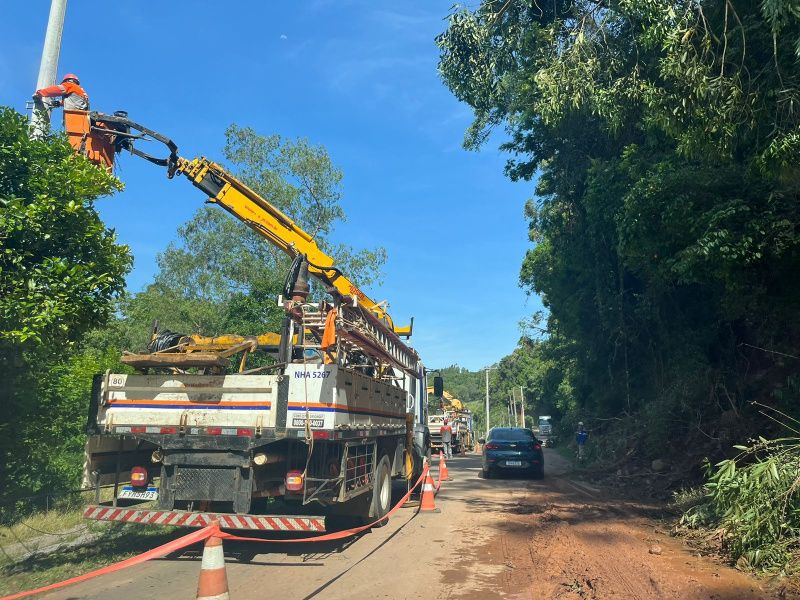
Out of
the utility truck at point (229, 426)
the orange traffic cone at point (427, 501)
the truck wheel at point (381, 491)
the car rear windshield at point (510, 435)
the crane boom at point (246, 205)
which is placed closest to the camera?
the utility truck at point (229, 426)

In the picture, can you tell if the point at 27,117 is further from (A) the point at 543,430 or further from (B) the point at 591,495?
(A) the point at 543,430

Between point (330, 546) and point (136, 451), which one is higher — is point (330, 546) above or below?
below

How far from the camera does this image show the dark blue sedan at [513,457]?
17.6 metres

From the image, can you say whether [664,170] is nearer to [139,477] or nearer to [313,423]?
[313,423]

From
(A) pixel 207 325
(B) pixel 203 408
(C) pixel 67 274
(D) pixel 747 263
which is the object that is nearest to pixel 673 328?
(D) pixel 747 263

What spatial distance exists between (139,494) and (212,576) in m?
4.06

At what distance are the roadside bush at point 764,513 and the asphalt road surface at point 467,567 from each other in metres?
0.36

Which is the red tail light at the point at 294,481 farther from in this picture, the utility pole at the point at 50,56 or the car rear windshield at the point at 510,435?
the car rear windshield at the point at 510,435

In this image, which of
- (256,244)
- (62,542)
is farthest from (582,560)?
(256,244)

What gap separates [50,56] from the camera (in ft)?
25.3

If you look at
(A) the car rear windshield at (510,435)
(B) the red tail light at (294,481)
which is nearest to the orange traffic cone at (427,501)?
(B) the red tail light at (294,481)

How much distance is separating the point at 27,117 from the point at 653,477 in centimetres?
1391

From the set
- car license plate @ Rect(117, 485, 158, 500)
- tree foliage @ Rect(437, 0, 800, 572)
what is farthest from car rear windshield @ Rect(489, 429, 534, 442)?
car license plate @ Rect(117, 485, 158, 500)

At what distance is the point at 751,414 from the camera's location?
12562mm
